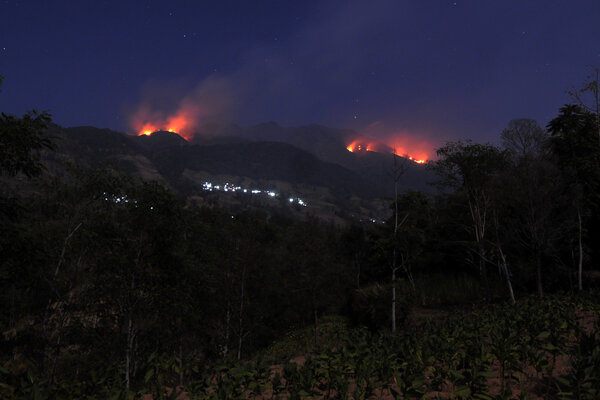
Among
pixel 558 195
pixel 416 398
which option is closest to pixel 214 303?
pixel 416 398

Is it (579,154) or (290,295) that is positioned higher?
(579,154)

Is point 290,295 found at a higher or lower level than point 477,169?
lower

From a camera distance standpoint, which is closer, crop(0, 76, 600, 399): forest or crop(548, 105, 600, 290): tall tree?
crop(0, 76, 600, 399): forest

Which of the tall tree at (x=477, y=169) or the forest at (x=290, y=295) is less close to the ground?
the tall tree at (x=477, y=169)

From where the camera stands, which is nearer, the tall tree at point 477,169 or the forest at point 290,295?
the forest at point 290,295

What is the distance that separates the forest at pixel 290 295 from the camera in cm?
512

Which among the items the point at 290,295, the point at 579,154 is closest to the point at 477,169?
the point at 579,154

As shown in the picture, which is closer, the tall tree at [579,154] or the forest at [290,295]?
the forest at [290,295]

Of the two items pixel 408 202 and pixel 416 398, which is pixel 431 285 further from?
pixel 416 398

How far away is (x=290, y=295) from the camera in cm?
2698

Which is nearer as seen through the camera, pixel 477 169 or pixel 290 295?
pixel 477 169

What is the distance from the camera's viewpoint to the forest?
16.8 feet

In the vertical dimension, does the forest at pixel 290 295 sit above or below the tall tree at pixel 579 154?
below

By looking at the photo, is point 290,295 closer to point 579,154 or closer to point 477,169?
point 477,169
